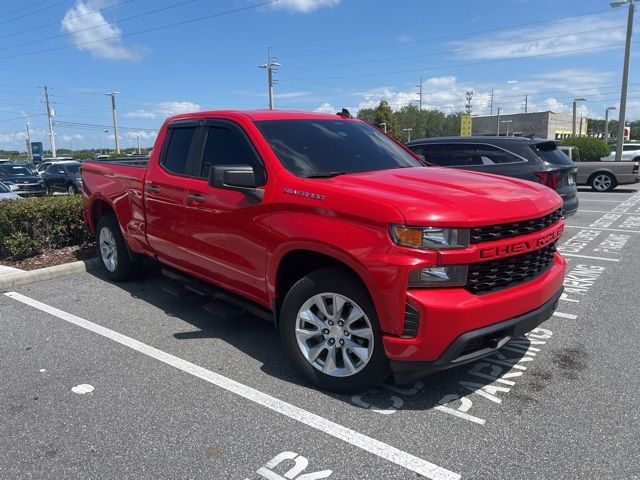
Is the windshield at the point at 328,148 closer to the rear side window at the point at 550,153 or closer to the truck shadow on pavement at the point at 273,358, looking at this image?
the truck shadow on pavement at the point at 273,358

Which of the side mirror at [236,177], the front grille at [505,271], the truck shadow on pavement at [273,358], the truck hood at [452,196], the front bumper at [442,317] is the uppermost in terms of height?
the side mirror at [236,177]

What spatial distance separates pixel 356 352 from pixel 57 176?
70.2 ft

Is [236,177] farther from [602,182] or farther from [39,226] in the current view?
[602,182]

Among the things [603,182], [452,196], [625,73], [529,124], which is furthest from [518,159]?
[529,124]

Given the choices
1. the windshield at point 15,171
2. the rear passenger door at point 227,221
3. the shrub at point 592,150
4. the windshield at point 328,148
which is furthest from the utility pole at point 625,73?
the windshield at point 15,171

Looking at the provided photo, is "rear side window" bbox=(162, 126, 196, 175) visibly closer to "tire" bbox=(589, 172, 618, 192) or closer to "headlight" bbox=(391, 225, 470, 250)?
"headlight" bbox=(391, 225, 470, 250)

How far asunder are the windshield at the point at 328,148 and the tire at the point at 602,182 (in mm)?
15632

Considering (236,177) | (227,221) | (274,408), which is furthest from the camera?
(227,221)

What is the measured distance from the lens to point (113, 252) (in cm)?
629

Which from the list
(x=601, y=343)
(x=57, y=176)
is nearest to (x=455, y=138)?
(x=601, y=343)

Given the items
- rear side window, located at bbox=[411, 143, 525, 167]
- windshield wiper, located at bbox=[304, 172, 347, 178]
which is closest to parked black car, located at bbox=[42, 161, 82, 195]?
rear side window, located at bbox=[411, 143, 525, 167]

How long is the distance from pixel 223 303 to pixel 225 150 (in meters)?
1.45

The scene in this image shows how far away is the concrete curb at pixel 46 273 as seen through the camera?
6297mm

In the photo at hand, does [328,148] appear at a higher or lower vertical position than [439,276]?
higher
